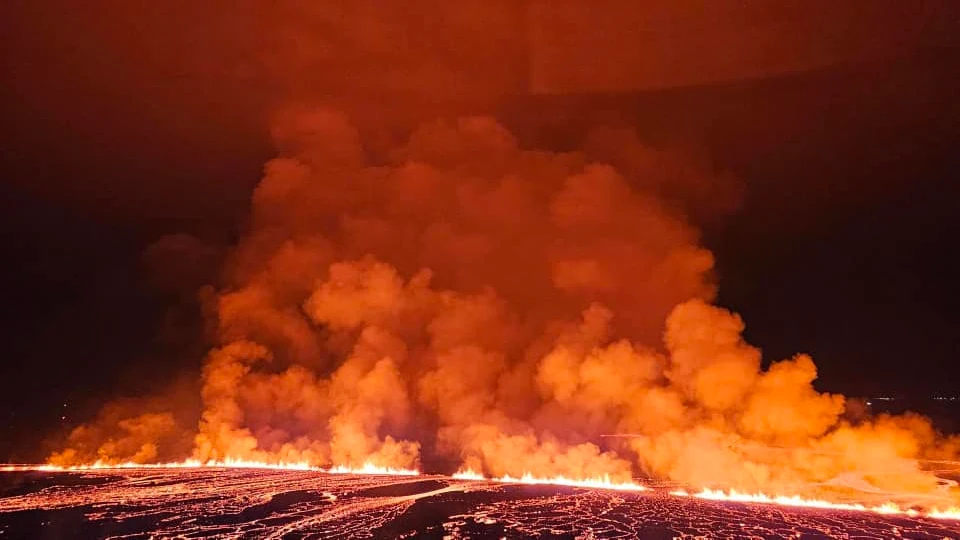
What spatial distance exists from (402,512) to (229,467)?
29.7 meters

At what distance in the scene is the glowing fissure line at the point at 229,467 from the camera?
58.0 meters

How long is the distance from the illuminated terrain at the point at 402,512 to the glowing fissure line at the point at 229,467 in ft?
23.9

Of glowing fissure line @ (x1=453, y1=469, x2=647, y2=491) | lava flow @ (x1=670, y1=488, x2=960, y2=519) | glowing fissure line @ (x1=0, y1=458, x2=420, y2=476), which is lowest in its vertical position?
lava flow @ (x1=670, y1=488, x2=960, y2=519)

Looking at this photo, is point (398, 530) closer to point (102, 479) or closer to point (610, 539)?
point (610, 539)

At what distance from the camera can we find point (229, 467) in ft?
194

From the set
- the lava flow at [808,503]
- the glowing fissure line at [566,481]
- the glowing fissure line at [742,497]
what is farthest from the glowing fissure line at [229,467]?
the lava flow at [808,503]

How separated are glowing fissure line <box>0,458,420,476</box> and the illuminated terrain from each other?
7280mm

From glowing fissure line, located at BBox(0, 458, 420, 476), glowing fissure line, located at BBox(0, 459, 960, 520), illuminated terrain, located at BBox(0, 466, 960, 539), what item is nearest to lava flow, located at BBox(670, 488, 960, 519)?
glowing fissure line, located at BBox(0, 459, 960, 520)

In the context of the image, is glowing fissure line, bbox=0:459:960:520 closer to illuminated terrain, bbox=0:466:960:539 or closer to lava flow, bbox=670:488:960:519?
lava flow, bbox=670:488:960:519

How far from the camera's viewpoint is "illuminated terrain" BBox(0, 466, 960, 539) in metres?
30.6

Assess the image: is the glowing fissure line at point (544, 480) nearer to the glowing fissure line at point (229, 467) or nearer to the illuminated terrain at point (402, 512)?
the glowing fissure line at point (229, 467)

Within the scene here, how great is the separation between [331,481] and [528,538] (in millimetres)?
24953

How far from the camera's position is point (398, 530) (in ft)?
101

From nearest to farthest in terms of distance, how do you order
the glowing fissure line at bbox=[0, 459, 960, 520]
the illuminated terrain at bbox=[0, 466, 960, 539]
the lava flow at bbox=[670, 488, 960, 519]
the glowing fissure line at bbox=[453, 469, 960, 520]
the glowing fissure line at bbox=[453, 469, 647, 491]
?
the illuminated terrain at bbox=[0, 466, 960, 539] → the lava flow at bbox=[670, 488, 960, 519] → the glowing fissure line at bbox=[453, 469, 960, 520] → the glowing fissure line at bbox=[0, 459, 960, 520] → the glowing fissure line at bbox=[453, 469, 647, 491]
